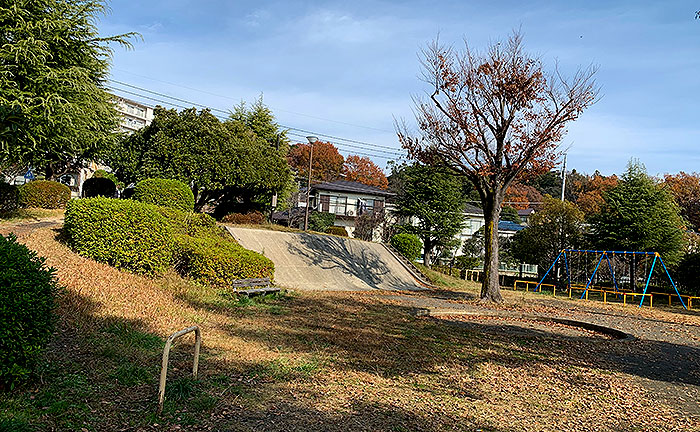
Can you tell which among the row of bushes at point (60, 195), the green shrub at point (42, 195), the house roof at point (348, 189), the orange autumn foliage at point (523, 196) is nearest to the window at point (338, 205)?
the house roof at point (348, 189)

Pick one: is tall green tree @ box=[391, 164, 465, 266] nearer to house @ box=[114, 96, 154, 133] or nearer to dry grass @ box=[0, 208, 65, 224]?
dry grass @ box=[0, 208, 65, 224]

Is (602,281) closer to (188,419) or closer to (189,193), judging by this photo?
(189,193)

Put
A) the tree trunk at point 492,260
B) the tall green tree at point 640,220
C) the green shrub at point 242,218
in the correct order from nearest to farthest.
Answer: the tree trunk at point 492,260 < the green shrub at point 242,218 < the tall green tree at point 640,220

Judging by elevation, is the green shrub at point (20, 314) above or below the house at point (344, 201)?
Answer: below

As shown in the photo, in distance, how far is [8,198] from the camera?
16.1 meters

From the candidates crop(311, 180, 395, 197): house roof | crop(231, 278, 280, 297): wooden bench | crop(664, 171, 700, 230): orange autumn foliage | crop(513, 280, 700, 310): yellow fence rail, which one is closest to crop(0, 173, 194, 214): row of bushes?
crop(231, 278, 280, 297): wooden bench

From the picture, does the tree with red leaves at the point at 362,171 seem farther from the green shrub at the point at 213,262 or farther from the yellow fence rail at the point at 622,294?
the green shrub at the point at 213,262

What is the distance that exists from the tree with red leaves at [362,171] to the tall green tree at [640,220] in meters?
30.2

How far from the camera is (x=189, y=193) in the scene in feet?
56.1

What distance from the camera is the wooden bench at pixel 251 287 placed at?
38.3 ft

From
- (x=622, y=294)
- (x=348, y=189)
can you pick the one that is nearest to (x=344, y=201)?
(x=348, y=189)

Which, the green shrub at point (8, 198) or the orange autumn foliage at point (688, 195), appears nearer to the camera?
the green shrub at point (8, 198)

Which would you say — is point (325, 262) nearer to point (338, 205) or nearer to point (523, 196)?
point (338, 205)

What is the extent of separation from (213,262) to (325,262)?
865 centimetres
